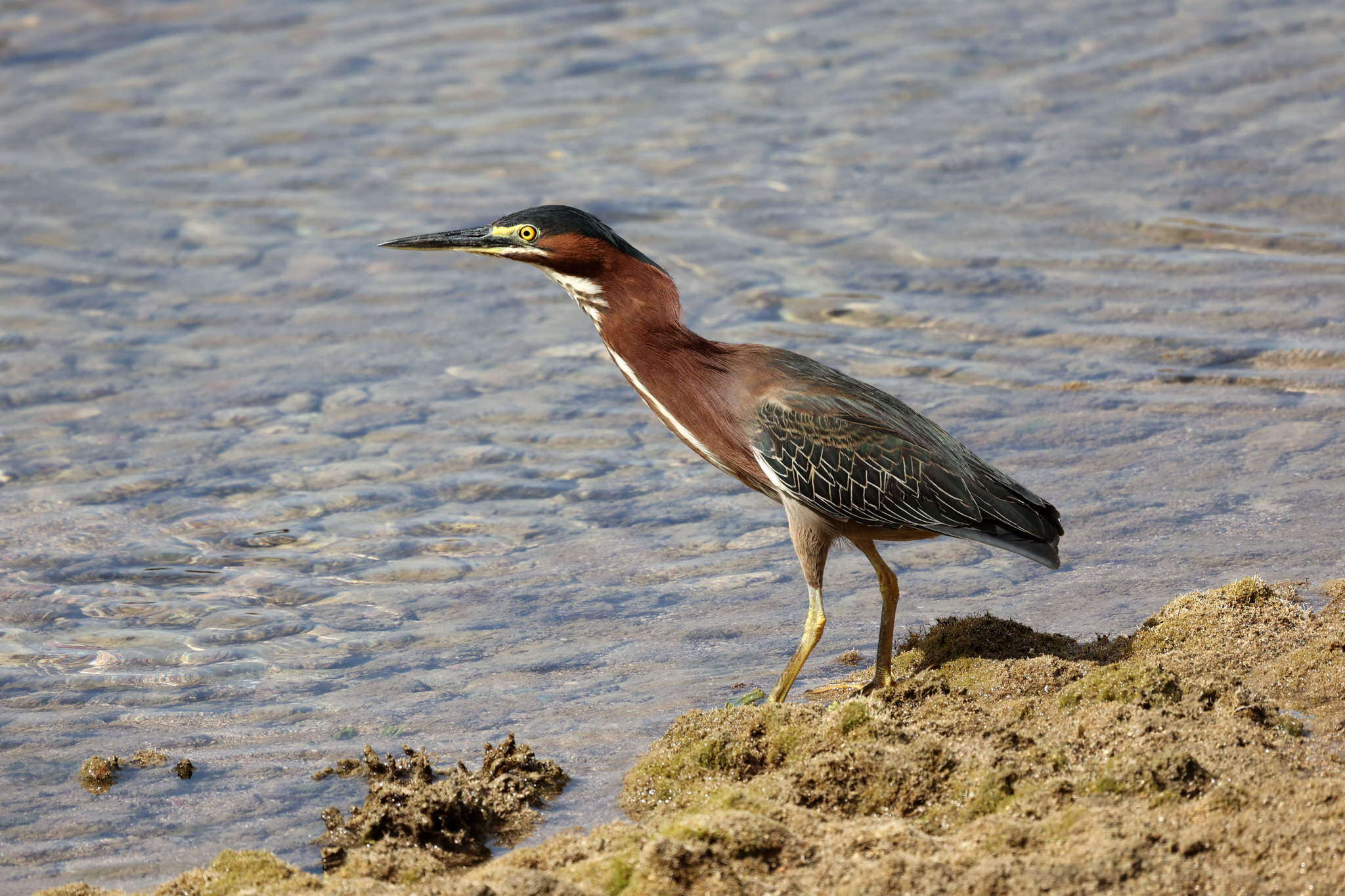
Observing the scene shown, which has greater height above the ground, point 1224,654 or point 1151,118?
point 1151,118

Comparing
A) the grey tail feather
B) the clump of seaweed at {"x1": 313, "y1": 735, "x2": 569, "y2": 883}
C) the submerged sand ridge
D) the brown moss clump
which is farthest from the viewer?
the grey tail feather

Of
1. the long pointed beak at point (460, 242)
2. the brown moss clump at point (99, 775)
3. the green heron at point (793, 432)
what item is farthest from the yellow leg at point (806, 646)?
the brown moss clump at point (99, 775)

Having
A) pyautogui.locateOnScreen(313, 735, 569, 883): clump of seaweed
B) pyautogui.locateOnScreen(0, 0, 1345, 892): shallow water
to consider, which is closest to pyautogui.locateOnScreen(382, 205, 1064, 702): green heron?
pyautogui.locateOnScreen(0, 0, 1345, 892): shallow water

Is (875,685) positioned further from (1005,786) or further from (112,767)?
(112,767)

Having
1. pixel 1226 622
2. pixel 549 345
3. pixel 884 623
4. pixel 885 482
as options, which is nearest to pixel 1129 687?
pixel 1226 622

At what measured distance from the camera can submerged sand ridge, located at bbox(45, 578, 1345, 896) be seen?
10.8 feet

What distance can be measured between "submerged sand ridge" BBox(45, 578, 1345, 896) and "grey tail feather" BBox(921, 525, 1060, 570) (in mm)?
256

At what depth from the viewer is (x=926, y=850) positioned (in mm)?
3381

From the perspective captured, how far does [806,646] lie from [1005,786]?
1318 millimetres

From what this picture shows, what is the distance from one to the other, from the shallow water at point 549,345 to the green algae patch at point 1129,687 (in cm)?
101

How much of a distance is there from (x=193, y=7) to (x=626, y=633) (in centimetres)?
1203

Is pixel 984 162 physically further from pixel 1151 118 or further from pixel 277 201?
pixel 277 201

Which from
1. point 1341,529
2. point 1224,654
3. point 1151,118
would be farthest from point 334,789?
point 1151,118

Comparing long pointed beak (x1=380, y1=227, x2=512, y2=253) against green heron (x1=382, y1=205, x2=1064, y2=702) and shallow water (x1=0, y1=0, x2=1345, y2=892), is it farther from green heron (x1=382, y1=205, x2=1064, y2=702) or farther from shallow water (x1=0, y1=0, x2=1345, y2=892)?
shallow water (x1=0, y1=0, x2=1345, y2=892)
